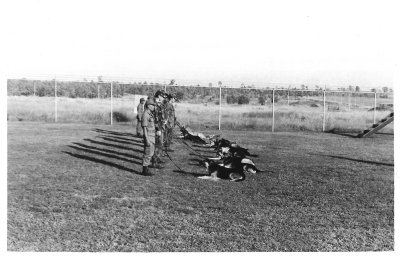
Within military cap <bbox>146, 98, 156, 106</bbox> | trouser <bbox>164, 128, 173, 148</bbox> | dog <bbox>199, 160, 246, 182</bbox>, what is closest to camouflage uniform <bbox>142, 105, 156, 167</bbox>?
military cap <bbox>146, 98, 156, 106</bbox>

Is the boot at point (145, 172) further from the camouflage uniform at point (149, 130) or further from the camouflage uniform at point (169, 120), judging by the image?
the camouflage uniform at point (169, 120)

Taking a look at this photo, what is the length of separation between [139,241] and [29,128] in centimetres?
1456

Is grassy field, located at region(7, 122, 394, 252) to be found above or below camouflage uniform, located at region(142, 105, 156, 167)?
below

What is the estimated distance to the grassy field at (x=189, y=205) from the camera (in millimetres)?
5047

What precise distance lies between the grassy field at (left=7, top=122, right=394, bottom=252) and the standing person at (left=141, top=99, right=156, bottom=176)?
40cm

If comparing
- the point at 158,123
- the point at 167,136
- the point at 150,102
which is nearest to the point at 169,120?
the point at 167,136

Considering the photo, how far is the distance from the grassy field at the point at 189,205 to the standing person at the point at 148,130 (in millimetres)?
399

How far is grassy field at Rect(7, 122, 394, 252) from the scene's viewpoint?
16.6 ft

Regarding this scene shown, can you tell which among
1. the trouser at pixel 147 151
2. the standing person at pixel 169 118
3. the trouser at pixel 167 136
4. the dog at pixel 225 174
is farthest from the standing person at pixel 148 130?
the trouser at pixel 167 136

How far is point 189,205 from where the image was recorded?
21.4 feet

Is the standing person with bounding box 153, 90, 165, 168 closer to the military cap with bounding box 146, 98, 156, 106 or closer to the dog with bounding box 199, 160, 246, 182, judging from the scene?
the military cap with bounding box 146, 98, 156, 106

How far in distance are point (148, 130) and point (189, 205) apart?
265 cm

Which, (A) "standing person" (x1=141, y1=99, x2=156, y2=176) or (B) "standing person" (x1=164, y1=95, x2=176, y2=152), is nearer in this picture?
(A) "standing person" (x1=141, y1=99, x2=156, y2=176)

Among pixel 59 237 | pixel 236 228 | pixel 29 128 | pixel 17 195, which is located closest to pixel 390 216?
pixel 236 228
